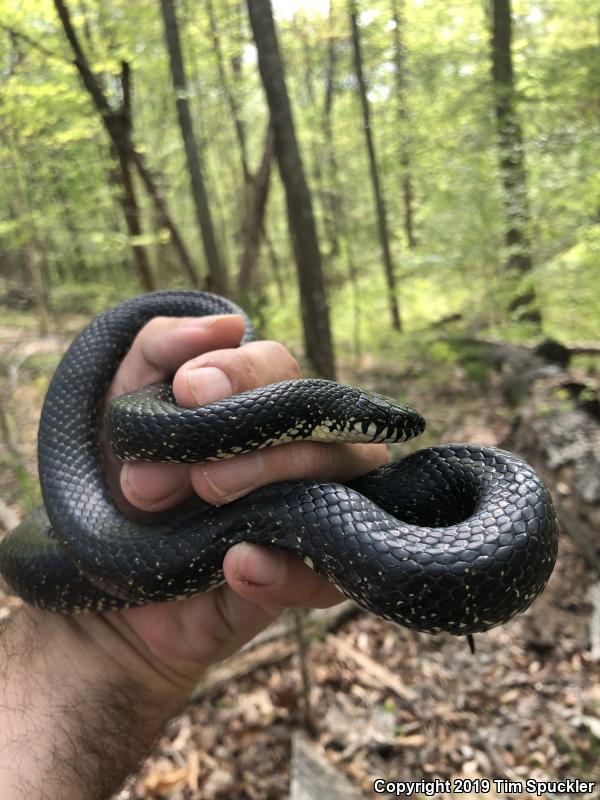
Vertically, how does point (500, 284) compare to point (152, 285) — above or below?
below

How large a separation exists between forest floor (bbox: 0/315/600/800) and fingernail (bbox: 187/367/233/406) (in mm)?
3281

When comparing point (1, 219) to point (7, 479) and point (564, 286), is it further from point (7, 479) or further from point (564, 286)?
point (564, 286)

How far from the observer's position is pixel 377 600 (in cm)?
183

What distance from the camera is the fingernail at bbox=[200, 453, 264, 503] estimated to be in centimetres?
226

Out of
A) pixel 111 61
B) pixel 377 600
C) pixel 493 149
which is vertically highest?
pixel 111 61

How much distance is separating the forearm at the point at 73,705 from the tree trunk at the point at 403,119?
15.6 metres

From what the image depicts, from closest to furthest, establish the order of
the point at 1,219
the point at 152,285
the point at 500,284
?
the point at 152,285
the point at 500,284
the point at 1,219

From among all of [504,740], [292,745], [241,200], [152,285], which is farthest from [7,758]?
[241,200]

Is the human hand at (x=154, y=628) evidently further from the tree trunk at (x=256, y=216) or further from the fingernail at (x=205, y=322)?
the tree trunk at (x=256, y=216)

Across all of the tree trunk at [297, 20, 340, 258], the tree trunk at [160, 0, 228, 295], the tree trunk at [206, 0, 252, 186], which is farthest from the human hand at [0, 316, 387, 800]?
the tree trunk at [297, 20, 340, 258]

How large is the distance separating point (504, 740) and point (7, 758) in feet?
11.8

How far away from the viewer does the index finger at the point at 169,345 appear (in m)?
2.87

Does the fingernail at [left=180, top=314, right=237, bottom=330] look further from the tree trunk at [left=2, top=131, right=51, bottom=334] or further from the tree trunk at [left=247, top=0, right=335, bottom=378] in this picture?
the tree trunk at [left=2, top=131, right=51, bottom=334]

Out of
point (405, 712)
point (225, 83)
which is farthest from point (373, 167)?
point (405, 712)
